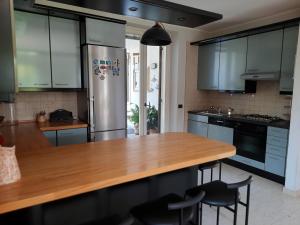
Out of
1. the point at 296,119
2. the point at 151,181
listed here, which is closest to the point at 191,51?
the point at 296,119

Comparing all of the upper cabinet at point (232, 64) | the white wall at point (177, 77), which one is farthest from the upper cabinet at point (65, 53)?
the upper cabinet at point (232, 64)

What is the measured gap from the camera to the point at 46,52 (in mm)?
3137

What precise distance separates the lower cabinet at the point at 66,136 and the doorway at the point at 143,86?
4.86ft

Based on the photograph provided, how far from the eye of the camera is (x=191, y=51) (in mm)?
4715

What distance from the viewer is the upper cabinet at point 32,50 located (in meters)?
2.96

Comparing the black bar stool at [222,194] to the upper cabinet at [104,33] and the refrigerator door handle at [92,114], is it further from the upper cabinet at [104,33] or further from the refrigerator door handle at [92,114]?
the upper cabinet at [104,33]

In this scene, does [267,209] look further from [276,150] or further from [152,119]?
[152,119]

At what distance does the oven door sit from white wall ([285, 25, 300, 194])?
0.44m

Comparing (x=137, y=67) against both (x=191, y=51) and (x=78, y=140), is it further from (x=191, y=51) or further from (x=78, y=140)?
(x=78, y=140)

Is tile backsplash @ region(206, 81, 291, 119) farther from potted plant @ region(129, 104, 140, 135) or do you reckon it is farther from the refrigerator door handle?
the refrigerator door handle

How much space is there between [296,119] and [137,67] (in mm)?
2820

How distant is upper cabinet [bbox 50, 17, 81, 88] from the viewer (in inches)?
125

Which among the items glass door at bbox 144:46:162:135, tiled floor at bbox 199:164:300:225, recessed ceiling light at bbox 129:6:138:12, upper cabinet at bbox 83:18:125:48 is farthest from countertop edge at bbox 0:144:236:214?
glass door at bbox 144:46:162:135

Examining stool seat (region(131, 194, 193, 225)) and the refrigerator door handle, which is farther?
the refrigerator door handle
